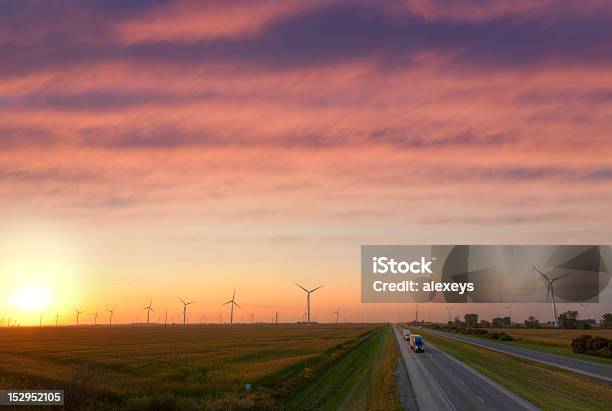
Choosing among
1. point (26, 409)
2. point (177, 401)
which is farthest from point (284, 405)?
point (26, 409)

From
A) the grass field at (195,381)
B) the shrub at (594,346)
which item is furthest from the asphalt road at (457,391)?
the shrub at (594,346)

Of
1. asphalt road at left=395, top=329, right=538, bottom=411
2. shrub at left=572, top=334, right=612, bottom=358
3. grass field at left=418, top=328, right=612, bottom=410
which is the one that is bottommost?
grass field at left=418, top=328, right=612, bottom=410

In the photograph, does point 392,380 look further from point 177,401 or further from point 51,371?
point 51,371

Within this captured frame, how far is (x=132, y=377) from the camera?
4397 centimetres

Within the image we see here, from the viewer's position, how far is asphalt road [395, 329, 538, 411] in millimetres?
31544

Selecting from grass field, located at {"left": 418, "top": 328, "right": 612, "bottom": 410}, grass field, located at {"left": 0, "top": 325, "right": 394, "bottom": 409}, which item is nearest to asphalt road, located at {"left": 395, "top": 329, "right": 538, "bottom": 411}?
grass field, located at {"left": 418, "top": 328, "right": 612, "bottom": 410}

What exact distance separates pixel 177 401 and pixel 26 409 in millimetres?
8443

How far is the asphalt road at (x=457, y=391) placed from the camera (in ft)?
103

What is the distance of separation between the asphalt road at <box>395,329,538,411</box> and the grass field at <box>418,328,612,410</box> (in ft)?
4.47

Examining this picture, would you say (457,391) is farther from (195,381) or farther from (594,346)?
(594,346)

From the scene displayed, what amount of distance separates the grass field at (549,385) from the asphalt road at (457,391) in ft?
4.47

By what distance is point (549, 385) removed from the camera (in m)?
41.8

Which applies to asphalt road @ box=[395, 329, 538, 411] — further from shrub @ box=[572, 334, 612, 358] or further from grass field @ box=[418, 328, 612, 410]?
shrub @ box=[572, 334, 612, 358]

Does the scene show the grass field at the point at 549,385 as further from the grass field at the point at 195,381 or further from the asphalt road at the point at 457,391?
the grass field at the point at 195,381
